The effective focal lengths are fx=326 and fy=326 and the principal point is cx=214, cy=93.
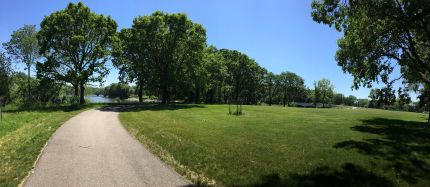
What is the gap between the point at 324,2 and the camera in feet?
50.4

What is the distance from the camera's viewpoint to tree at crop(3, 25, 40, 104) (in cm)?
5322

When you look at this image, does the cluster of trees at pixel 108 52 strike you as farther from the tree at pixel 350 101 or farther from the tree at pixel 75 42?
the tree at pixel 350 101

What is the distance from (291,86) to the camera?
12131 cm

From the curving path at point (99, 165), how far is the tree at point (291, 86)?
108m

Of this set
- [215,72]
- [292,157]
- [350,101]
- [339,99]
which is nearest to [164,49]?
[215,72]

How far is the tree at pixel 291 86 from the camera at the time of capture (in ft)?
394

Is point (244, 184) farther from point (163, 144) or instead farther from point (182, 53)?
point (182, 53)

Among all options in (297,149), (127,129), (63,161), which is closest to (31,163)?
(63,161)

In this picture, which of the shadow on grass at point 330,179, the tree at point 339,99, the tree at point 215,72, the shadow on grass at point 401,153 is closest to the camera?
the shadow on grass at point 330,179

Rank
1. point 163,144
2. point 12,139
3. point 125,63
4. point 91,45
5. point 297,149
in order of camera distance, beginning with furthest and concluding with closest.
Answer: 1. point 125,63
2. point 91,45
3. point 12,139
4. point 163,144
5. point 297,149

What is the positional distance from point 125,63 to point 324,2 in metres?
42.6

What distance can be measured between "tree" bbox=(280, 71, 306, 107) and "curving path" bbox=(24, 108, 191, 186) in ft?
354

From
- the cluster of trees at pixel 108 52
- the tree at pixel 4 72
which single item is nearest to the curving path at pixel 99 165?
the cluster of trees at pixel 108 52

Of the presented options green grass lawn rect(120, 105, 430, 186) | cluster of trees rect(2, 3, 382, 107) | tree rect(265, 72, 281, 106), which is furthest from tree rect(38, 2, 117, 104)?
tree rect(265, 72, 281, 106)
